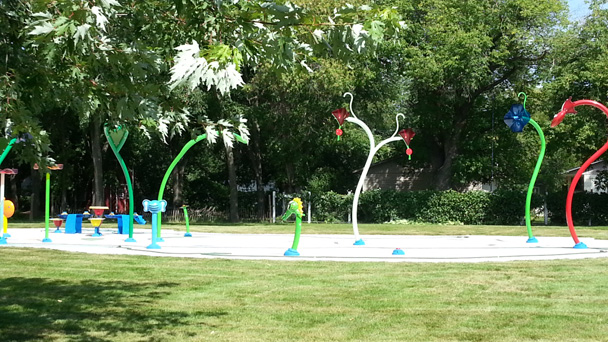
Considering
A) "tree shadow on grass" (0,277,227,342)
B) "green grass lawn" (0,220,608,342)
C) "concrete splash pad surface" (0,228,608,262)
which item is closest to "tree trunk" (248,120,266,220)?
"concrete splash pad surface" (0,228,608,262)

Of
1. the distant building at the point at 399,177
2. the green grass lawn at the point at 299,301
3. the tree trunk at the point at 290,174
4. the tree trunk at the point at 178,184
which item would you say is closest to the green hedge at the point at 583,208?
the distant building at the point at 399,177

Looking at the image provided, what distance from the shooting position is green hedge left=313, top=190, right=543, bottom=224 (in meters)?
33.0

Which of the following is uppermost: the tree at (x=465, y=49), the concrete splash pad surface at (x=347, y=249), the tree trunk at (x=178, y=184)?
the tree at (x=465, y=49)

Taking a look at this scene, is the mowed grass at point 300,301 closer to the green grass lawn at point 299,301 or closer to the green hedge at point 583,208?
the green grass lawn at point 299,301

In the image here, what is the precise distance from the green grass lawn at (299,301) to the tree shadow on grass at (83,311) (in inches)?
0.5

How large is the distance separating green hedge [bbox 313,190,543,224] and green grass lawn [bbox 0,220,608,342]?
19570 mm

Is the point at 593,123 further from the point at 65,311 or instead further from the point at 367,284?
the point at 65,311

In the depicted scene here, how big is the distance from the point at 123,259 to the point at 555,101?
26490 millimetres

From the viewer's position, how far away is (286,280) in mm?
11117

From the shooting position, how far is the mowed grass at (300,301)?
750 cm

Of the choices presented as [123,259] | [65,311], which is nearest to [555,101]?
[123,259]

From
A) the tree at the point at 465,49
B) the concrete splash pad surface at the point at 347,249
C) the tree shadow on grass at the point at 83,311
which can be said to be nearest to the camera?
the tree shadow on grass at the point at 83,311

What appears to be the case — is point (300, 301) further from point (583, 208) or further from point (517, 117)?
point (583, 208)

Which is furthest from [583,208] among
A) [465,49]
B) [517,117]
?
[517,117]
